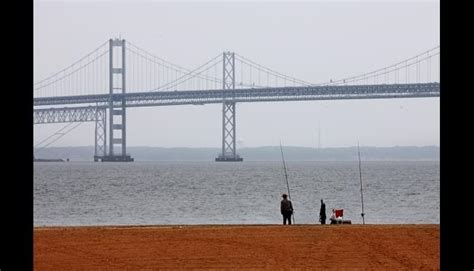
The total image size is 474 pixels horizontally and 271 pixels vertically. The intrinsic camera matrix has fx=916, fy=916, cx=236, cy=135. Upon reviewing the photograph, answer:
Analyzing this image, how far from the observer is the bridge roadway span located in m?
55.6

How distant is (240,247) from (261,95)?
5098 cm

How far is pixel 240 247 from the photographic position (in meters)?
11.1

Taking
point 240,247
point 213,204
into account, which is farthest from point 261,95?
point 240,247

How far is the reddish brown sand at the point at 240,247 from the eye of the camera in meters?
10.0

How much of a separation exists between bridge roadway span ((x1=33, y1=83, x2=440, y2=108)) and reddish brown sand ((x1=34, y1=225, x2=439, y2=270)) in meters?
42.5

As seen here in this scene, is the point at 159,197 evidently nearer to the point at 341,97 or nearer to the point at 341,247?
the point at 341,97

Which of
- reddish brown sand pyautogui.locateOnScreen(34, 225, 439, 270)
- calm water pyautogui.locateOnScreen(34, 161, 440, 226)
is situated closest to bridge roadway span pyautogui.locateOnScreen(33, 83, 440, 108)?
calm water pyautogui.locateOnScreen(34, 161, 440, 226)

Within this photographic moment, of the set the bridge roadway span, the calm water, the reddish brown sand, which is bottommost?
the calm water

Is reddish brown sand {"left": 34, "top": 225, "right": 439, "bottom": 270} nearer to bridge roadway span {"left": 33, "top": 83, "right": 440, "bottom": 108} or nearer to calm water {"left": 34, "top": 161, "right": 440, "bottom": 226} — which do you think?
calm water {"left": 34, "top": 161, "right": 440, "bottom": 226}

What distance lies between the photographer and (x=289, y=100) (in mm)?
60375

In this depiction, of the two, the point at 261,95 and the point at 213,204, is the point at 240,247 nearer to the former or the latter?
the point at 213,204
